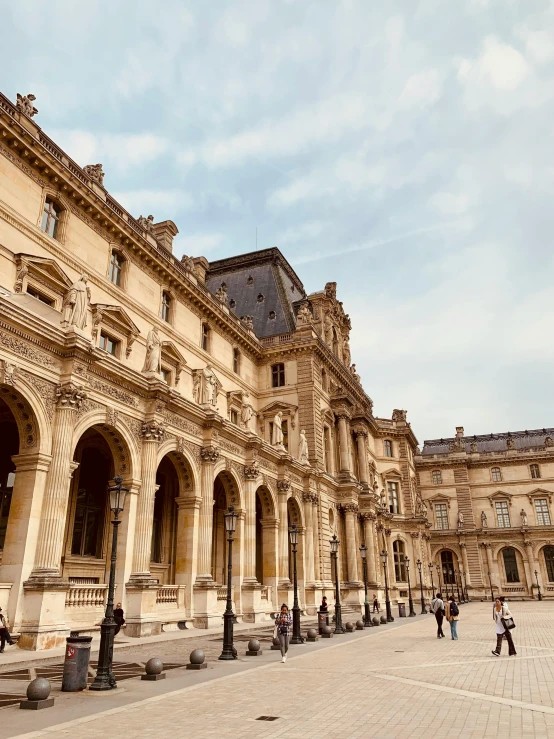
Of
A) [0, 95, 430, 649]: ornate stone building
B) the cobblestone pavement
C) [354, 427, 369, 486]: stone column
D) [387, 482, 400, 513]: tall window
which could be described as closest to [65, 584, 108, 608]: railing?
[0, 95, 430, 649]: ornate stone building

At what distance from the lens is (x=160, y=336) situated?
3148 cm

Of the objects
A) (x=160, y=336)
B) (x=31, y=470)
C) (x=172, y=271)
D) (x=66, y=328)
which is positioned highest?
(x=172, y=271)

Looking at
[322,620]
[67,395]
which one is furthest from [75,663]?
[322,620]

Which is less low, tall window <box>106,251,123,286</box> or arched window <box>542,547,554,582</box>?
tall window <box>106,251,123,286</box>

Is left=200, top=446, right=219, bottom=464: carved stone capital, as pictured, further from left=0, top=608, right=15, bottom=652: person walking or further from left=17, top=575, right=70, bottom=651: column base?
left=0, top=608, right=15, bottom=652: person walking

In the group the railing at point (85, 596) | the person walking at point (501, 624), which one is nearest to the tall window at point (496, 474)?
the person walking at point (501, 624)

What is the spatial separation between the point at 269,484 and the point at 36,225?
17992 mm

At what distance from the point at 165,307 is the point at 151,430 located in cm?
1215

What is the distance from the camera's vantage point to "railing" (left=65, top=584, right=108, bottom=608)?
61.7 feet

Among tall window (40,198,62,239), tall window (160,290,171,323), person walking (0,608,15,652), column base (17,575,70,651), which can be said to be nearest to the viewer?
person walking (0,608,15,652)

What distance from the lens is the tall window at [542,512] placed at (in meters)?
71.8

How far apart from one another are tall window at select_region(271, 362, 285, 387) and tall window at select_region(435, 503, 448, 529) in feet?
142

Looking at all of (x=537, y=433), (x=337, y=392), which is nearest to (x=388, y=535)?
(x=337, y=392)

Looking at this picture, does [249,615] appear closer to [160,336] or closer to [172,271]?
[160,336]
